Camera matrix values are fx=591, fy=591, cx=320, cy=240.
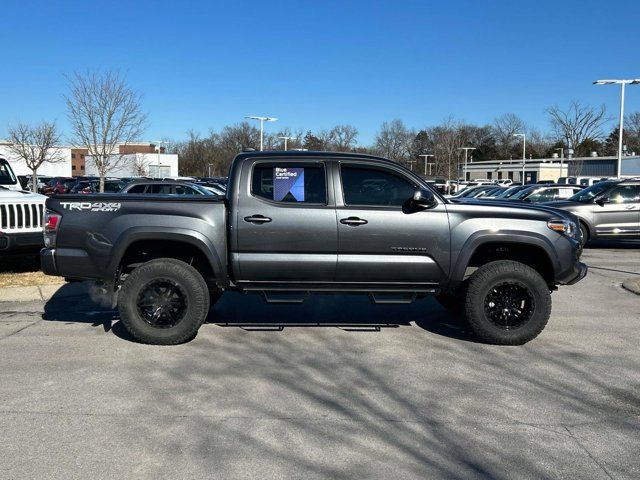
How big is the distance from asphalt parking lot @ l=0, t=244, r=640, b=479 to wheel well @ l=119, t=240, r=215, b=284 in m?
0.74

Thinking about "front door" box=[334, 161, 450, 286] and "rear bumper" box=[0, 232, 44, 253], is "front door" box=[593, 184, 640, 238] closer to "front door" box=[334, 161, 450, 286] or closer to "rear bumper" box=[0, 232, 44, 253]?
"front door" box=[334, 161, 450, 286]

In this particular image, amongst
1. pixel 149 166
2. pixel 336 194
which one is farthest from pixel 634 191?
pixel 149 166

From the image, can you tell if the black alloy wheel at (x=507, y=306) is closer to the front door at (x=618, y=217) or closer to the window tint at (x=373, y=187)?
the window tint at (x=373, y=187)

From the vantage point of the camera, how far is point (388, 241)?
611 cm

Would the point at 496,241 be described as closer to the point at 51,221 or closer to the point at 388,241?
the point at 388,241

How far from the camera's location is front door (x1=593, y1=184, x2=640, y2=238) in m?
14.9

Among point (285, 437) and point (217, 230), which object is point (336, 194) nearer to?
point (217, 230)

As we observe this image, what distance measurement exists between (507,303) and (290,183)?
265 centimetres

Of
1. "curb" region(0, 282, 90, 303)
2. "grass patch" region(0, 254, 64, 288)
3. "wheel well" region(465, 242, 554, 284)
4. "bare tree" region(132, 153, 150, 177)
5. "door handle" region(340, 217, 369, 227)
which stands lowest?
"curb" region(0, 282, 90, 303)

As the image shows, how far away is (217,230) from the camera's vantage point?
6.11m

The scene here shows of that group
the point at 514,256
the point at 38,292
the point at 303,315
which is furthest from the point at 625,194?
the point at 38,292

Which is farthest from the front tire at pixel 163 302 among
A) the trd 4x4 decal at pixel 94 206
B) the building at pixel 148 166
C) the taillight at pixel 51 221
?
the building at pixel 148 166

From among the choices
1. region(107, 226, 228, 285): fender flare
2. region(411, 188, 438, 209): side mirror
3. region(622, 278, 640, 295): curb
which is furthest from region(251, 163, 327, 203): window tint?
region(622, 278, 640, 295): curb

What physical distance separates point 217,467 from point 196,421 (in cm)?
73
